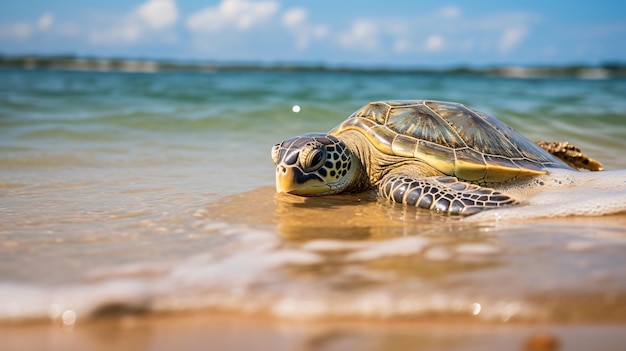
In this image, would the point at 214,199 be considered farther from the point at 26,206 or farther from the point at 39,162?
the point at 39,162

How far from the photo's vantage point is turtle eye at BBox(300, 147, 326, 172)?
327cm

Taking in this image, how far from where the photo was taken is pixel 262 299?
171cm

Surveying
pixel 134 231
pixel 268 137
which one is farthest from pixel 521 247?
pixel 268 137

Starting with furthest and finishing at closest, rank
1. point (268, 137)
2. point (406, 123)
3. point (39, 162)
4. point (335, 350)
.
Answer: point (268, 137), point (39, 162), point (406, 123), point (335, 350)

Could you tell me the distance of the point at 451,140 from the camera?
354 cm

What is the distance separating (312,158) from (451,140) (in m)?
0.97

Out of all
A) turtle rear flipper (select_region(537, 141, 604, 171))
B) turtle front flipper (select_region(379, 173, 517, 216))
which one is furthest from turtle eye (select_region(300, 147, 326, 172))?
turtle rear flipper (select_region(537, 141, 604, 171))

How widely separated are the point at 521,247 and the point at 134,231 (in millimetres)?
1781

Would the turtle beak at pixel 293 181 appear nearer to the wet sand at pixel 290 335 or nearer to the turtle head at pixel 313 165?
the turtle head at pixel 313 165

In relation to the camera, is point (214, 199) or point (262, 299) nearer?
point (262, 299)

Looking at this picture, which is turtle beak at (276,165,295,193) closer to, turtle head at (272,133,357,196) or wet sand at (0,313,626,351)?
turtle head at (272,133,357,196)

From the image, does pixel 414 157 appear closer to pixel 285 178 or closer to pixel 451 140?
pixel 451 140

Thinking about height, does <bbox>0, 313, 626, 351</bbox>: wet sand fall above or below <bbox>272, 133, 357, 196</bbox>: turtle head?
below

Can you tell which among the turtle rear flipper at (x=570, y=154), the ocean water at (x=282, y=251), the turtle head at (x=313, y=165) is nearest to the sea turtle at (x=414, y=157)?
the turtle head at (x=313, y=165)
